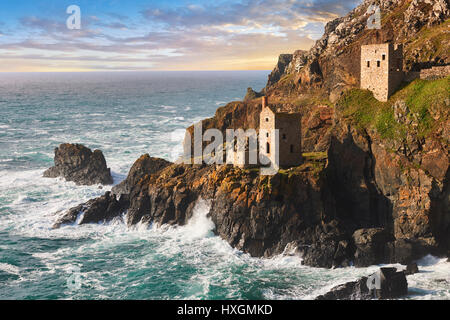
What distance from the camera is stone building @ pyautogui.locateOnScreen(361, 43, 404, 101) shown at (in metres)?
61.9

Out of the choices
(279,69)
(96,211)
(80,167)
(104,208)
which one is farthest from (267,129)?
(279,69)

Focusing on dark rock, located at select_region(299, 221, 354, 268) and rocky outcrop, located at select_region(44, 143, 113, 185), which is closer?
dark rock, located at select_region(299, 221, 354, 268)

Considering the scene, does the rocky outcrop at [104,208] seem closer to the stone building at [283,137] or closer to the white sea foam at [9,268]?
the white sea foam at [9,268]

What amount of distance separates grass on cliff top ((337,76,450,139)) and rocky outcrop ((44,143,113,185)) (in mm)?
37390

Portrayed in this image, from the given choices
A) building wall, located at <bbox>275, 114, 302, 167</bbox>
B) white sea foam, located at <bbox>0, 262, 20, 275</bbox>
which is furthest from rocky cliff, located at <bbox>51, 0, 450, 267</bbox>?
white sea foam, located at <bbox>0, 262, 20, 275</bbox>

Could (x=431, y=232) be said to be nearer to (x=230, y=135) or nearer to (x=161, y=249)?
(x=161, y=249)

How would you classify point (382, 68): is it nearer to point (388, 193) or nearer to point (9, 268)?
point (388, 193)

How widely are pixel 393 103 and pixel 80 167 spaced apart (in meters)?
47.5

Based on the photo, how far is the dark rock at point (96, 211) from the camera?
63.5m

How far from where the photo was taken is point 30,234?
200 feet

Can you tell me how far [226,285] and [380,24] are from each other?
5453 cm

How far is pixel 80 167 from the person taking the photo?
8112 cm

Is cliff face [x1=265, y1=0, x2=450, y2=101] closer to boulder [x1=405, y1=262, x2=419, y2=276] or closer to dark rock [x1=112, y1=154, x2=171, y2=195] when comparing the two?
dark rock [x1=112, y1=154, x2=171, y2=195]

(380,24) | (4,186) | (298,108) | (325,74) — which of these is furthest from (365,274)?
(4,186)
